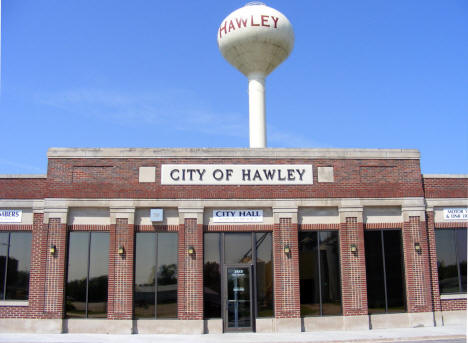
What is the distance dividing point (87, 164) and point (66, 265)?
3.96m

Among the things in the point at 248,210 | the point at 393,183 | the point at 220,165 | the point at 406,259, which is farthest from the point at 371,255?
the point at 220,165

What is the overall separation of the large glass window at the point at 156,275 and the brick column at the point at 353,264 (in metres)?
6.55

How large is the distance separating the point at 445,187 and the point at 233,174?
902cm

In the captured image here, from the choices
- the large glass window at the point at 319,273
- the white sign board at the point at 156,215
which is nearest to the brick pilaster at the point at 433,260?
the large glass window at the point at 319,273

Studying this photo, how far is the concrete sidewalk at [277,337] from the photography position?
16.5 m

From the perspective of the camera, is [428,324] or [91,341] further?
[428,324]

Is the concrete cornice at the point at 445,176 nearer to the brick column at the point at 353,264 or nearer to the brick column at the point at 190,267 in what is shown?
the brick column at the point at 353,264

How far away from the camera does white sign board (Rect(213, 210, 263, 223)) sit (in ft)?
64.2

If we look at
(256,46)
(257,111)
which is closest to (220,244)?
(257,111)

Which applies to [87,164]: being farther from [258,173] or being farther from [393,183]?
[393,183]

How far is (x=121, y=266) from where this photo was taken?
746 inches

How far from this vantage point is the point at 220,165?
65.1 ft

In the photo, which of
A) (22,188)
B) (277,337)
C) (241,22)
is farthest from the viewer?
(241,22)

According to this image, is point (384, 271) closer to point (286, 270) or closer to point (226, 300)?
point (286, 270)
